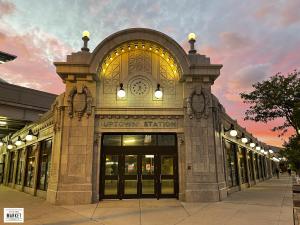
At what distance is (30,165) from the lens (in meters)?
19.7

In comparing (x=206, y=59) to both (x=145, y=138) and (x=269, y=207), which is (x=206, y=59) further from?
(x=269, y=207)

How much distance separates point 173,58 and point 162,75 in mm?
1085

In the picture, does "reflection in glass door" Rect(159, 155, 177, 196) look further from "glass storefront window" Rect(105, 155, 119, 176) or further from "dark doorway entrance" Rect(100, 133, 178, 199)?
"glass storefront window" Rect(105, 155, 119, 176)

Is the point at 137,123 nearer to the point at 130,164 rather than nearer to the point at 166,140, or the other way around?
the point at 166,140

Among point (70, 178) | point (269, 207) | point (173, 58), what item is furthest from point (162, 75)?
point (269, 207)

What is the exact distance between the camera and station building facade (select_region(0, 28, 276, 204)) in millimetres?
13438

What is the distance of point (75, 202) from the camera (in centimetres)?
1278

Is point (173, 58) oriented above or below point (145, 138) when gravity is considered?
above

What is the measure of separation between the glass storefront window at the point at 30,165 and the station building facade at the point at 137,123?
5.79 m

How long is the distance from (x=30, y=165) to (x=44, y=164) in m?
3.37

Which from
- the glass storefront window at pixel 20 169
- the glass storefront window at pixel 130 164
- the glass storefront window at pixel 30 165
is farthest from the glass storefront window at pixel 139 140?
the glass storefront window at pixel 20 169

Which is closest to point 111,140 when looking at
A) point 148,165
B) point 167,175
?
point 148,165

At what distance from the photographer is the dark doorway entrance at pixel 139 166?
13875 millimetres

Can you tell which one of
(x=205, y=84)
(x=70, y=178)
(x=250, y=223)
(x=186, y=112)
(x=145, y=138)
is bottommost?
(x=250, y=223)
